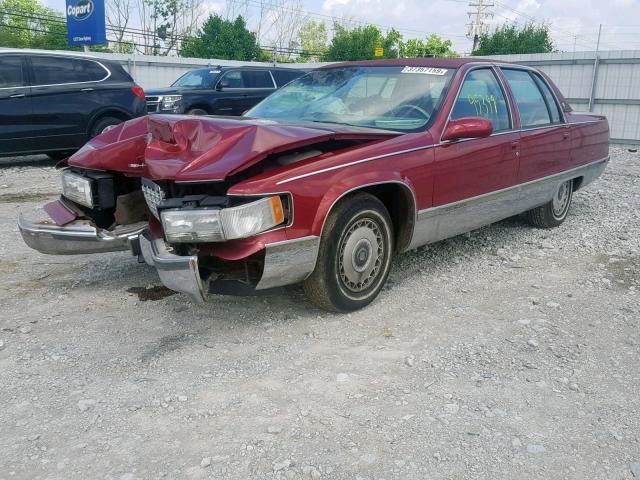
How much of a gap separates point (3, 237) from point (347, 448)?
4.57 m

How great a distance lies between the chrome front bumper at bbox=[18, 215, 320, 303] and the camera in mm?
3291

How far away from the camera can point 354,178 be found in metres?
3.67

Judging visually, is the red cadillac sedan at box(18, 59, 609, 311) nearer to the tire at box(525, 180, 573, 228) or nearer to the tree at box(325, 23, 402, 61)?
the tire at box(525, 180, 573, 228)

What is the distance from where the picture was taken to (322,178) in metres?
3.52

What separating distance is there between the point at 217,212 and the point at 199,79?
11.6 m

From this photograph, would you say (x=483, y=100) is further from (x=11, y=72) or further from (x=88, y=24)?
(x=88, y=24)

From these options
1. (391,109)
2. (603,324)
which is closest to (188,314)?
(391,109)

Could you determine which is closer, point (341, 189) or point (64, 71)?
point (341, 189)

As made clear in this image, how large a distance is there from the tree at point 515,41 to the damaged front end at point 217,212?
136 feet

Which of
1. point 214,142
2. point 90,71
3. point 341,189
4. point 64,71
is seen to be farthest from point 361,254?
point 90,71

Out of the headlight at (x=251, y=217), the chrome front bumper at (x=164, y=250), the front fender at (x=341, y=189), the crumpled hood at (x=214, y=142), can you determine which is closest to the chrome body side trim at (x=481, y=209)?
the front fender at (x=341, y=189)

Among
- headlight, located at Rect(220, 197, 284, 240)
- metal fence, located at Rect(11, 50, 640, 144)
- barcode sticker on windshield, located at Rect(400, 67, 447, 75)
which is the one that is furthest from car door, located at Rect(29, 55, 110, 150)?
headlight, located at Rect(220, 197, 284, 240)

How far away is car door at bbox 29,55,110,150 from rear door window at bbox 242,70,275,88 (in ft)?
15.3

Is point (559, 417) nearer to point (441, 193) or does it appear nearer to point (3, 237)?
point (441, 193)
